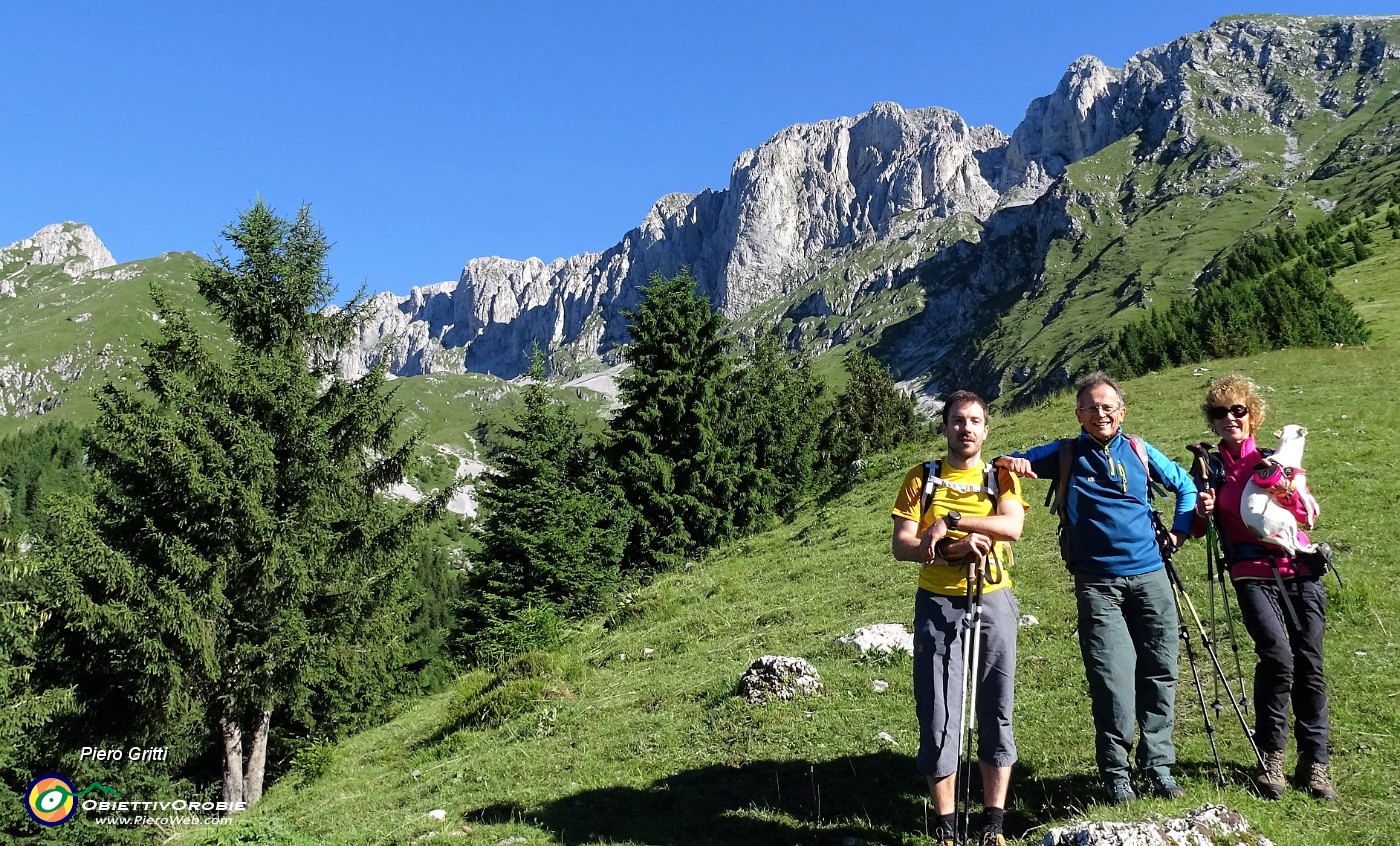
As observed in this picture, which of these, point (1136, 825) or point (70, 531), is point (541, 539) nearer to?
point (70, 531)

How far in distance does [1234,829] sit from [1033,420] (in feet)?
76.0

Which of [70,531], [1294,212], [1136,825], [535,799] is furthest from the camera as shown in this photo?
[1294,212]

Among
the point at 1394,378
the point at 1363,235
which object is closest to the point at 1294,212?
the point at 1363,235

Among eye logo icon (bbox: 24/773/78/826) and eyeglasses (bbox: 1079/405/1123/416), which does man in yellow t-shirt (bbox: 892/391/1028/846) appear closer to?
eyeglasses (bbox: 1079/405/1123/416)

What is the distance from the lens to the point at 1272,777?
514 cm

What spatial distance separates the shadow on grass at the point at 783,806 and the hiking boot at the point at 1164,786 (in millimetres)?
437

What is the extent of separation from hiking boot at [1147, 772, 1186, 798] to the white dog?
1933 mm

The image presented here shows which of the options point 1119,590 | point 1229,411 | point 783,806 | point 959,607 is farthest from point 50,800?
point 1229,411

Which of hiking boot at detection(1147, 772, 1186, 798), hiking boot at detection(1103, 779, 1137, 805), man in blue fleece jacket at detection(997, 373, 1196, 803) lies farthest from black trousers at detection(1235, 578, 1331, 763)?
hiking boot at detection(1103, 779, 1137, 805)

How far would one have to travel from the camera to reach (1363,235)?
82125mm

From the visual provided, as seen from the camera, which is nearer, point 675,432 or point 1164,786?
point 1164,786

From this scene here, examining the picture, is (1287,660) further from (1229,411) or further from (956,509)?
(956,509)

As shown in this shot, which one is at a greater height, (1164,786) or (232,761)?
(1164,786)

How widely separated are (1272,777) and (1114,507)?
2.14 meters
